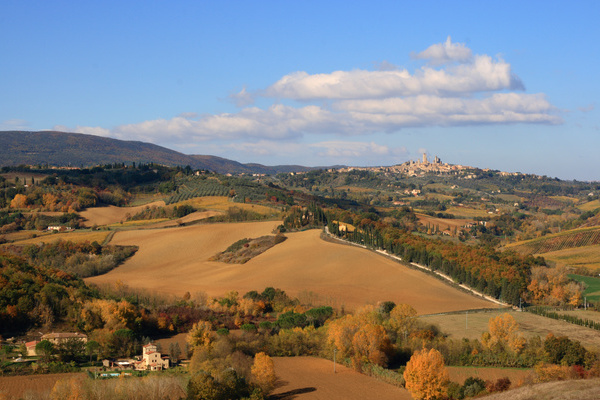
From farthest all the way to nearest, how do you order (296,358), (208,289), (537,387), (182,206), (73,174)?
1. (73,174)
2. (182,206)
3. (208,289)
4. (296,358)
5. (537,387)

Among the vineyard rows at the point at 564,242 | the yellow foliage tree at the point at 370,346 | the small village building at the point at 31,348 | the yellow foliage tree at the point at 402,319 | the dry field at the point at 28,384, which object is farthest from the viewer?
the vineyard rows at the point at 564,242

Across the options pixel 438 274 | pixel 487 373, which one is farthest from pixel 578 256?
pixel 487 373

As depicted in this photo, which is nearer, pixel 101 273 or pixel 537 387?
pixel 537 387

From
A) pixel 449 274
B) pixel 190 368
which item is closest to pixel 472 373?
pixel 190 368

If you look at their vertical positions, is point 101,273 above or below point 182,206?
below

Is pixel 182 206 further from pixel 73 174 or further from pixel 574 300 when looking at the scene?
pixel 574 300

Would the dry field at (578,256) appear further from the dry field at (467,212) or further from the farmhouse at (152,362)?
the farmhouse at (152,362)

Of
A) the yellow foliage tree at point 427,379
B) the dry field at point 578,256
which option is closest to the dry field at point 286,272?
the yellow foliage tree at point 427,379
